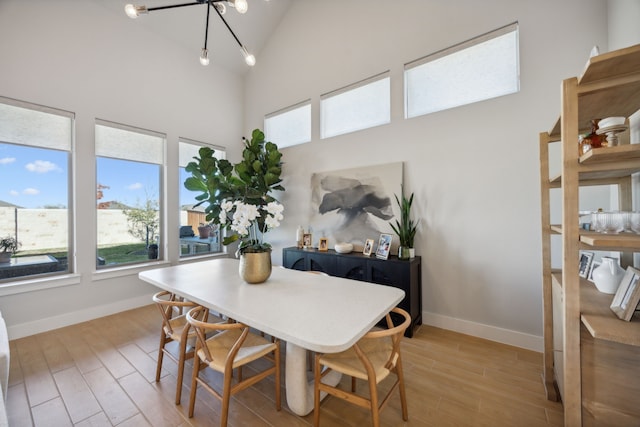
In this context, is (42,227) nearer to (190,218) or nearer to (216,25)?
(190,218)

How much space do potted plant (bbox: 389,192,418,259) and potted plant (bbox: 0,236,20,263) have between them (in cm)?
427

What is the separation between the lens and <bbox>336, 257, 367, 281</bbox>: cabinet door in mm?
2945

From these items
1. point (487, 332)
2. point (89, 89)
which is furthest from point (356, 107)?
point (89, 89)

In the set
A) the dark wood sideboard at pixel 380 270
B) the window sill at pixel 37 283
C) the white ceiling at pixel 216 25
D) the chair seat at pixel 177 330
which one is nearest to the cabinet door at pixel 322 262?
the dark wood sideboard at pixel 380 270

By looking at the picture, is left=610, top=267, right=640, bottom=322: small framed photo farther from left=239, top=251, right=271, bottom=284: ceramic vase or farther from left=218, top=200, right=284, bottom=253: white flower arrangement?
left=239, top=251, right=271, bottom=284: ceramic vase

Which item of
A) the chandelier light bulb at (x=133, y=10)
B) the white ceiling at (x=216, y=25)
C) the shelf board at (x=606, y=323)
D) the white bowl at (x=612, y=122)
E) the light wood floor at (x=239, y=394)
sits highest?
the white ceiling at (x=216, y=25)

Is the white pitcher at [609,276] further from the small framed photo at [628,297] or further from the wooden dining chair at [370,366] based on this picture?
the wooden dining chair at [370,366]

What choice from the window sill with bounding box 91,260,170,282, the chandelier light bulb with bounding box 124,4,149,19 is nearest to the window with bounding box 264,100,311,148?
the chandelier light bulb with bounding box 124,4,149,19

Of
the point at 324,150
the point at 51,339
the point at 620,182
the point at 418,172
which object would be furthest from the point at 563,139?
the point at 51,339

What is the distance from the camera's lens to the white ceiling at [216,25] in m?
3.56

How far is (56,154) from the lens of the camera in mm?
2971

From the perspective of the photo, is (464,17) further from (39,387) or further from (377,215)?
(39,387)

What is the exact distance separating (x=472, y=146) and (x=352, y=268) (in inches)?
73.8

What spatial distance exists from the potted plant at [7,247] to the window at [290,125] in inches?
136
